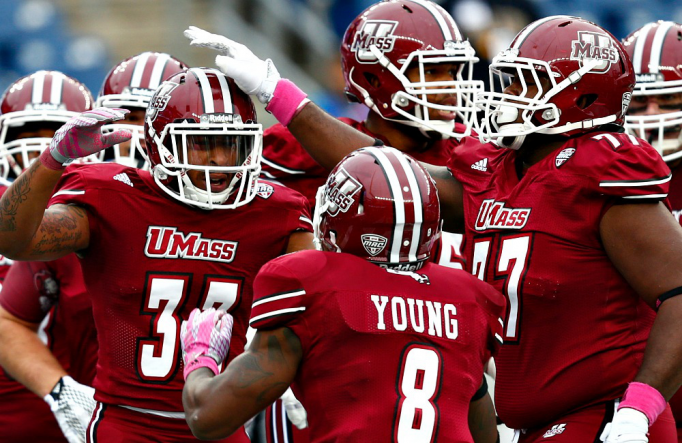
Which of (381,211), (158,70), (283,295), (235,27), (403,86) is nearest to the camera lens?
(283,295)

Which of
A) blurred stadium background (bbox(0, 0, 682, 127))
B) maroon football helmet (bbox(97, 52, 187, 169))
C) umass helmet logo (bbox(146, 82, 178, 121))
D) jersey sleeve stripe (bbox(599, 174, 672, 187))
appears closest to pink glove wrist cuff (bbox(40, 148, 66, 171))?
umass helmet logo (bbox(146, 82, 178, 121))

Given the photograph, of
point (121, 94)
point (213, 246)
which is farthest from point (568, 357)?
point (121, 94)

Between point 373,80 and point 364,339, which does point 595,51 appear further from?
point 364,339

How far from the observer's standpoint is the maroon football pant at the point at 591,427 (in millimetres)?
2971

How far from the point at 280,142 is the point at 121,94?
0.93 metres

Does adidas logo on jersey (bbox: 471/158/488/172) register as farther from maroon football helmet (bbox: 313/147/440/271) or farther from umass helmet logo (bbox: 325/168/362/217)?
umass helmet logo (bbox: 325/168/362/217)

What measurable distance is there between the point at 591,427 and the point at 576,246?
518mm

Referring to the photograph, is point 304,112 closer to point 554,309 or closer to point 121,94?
point 554,309

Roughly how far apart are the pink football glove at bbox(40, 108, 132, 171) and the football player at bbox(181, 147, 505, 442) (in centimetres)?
76

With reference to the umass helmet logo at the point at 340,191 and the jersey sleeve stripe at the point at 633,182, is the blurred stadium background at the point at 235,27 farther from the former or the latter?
the umass helmet logo at the point at 340,191

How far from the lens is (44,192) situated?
9.61 feet

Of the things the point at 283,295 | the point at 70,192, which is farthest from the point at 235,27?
the point at 283,295

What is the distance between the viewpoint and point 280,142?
4.06 meters

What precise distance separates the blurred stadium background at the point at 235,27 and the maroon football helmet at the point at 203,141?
6187 mm
